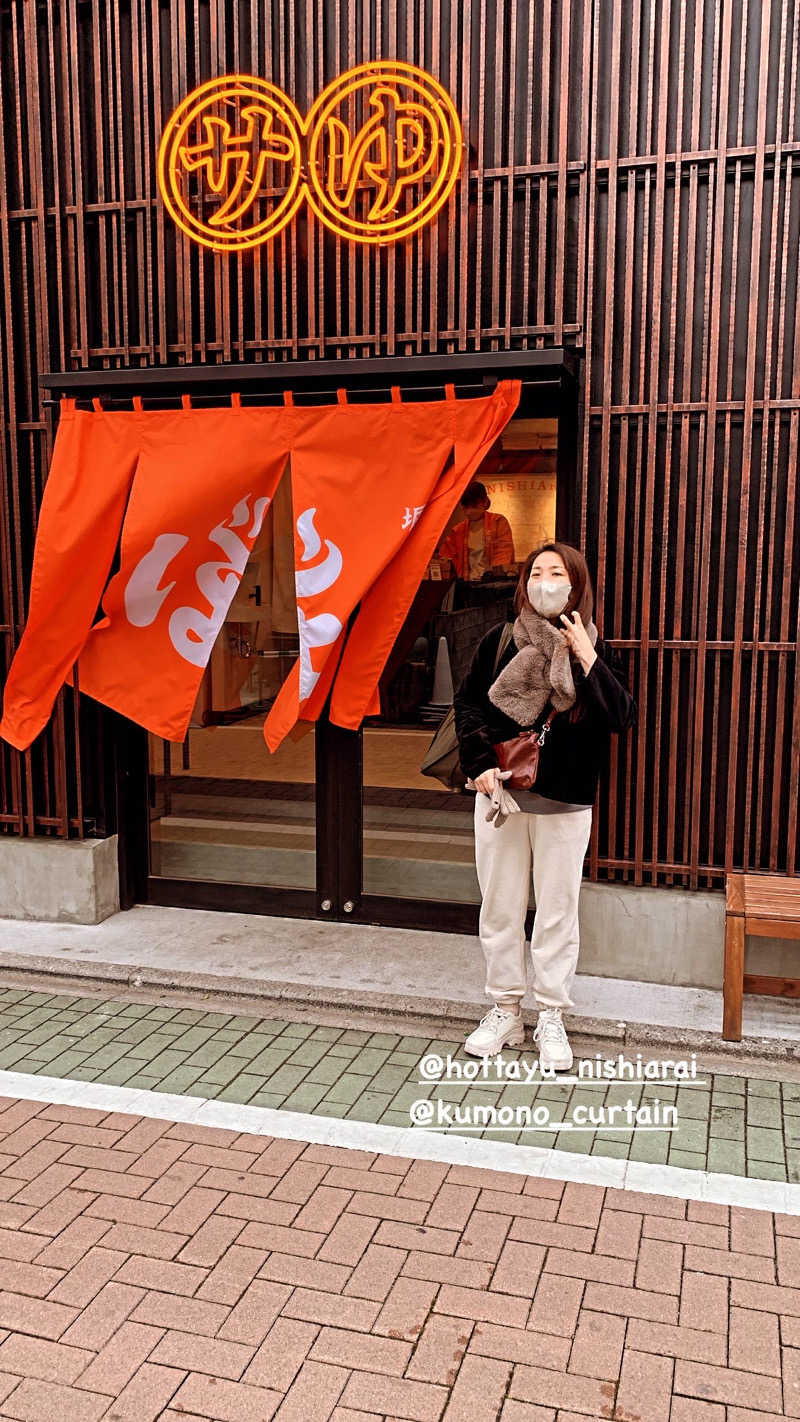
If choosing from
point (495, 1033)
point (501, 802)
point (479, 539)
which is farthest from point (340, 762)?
point (495, 1033)

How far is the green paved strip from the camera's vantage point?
450 centimetres

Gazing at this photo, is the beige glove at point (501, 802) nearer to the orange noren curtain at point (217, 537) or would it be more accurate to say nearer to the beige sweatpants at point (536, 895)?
the beige sweatpants at point (536, 895)

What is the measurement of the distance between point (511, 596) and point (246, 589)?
1.58 meters

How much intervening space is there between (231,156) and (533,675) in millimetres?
3351

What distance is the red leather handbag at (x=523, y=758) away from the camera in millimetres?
5109

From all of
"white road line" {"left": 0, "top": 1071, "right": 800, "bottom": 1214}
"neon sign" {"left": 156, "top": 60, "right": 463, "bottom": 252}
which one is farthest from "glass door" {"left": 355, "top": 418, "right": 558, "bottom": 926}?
"white road line" {"left": 0, "top": 1071, "right": 800, "bottom": 1214}

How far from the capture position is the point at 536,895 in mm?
5254

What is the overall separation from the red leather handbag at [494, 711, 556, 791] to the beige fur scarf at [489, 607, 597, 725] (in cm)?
8

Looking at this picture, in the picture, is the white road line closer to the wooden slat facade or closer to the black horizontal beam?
the wooden slat facade

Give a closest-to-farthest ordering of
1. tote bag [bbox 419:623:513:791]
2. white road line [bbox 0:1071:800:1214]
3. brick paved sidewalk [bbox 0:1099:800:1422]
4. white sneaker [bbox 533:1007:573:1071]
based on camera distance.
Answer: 1. brick paved sidewalk [bbox 0:1099:800:1422]
2. white road line [bbox 0:1071:800:1214]
3. white sneaker [bbox 533:1007:573:1071]
4. tote bag [bbox 419:623:513:791]

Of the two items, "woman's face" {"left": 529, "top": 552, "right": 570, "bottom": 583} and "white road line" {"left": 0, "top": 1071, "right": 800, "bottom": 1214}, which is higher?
"woman's face" {"left": 529, "top": 552, "right": 570, "bottom": 583}

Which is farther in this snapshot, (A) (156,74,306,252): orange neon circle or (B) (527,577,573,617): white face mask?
(A) (156,74,306,252): orange neon circle

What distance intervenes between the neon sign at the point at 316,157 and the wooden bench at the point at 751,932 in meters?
3.79

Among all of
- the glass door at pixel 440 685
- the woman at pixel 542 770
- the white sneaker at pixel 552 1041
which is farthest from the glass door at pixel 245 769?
the white sneaker at pixel 552 1041
